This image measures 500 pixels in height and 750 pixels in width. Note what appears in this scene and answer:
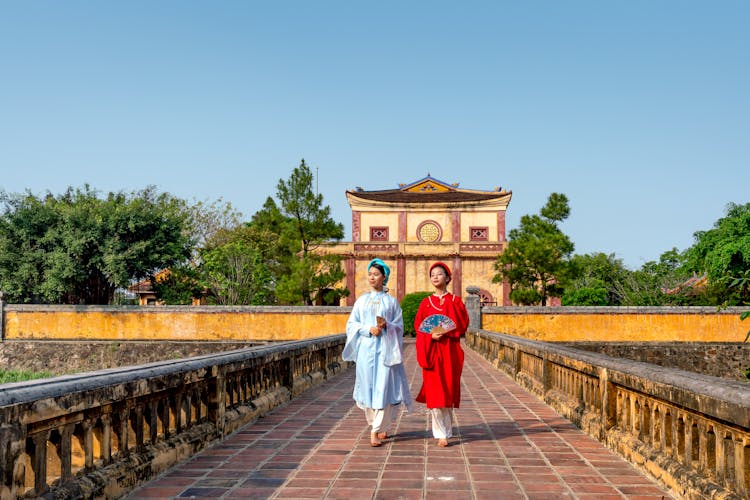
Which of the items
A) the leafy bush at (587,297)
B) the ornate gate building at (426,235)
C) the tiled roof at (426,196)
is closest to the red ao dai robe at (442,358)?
the leafy bush at (587,297)

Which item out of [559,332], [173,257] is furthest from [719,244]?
[173,257]

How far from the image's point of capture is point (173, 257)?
3244 centimetres

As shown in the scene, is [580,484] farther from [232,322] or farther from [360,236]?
[360,236]

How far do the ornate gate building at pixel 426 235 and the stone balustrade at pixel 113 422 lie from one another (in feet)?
127

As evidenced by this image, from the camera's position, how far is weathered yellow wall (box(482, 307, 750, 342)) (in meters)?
29.3

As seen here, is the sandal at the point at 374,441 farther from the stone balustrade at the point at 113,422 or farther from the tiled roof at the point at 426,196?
the tiled roof at the point at 426,196

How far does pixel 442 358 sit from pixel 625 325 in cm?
2512

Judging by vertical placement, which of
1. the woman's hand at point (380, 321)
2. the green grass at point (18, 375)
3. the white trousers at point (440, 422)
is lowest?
the green grass at point (18, 375)

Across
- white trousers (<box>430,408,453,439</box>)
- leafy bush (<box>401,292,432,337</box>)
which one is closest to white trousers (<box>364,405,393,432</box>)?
white trousers (<box>430,408,453,439</box>)

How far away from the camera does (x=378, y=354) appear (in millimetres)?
6871

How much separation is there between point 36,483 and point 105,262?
A: 28872 mm

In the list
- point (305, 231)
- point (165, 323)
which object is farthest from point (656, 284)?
point (165, 323)

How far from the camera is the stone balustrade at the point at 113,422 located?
11.9 ft

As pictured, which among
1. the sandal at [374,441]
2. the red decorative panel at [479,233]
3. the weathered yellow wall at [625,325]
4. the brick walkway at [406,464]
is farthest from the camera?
the red decorative panel at [479,233]
